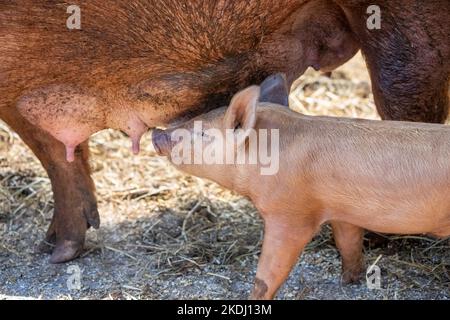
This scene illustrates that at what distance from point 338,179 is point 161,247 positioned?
1.14 m

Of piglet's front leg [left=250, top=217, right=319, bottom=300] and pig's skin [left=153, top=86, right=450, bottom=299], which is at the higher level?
pig's skin [left=153, top=86, right=450, bottom=299]

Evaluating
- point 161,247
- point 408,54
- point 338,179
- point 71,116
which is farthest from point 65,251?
point 408,54

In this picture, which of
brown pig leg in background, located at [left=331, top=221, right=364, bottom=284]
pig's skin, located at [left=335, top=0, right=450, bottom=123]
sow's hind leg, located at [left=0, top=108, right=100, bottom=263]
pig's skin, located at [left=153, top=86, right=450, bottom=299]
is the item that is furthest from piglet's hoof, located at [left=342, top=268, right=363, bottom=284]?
sow's hind leg, located at [left=0, top=108, right=100, bottom=263]

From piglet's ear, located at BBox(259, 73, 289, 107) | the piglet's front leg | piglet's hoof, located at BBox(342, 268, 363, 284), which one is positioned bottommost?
piglet's hoof, located at BBox(342, 268, 363, 284)

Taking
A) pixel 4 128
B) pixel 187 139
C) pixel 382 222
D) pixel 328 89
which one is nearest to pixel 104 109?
pixel 187 139

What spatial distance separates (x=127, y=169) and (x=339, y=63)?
4.49ft

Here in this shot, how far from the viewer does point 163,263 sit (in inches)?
156

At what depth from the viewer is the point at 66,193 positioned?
403 centimetres

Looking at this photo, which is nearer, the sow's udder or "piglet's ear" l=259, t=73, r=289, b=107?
"piglet's ear" l=259, t=73, r=289, b=107

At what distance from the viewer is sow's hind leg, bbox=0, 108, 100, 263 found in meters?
3.99

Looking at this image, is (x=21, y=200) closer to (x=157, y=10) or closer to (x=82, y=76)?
(x=82, y=76)

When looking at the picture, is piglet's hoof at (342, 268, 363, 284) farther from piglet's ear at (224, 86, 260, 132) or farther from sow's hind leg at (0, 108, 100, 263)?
sow's hind leg at (0, 108, 100, 263)

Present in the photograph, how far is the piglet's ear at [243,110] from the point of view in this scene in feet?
10.5

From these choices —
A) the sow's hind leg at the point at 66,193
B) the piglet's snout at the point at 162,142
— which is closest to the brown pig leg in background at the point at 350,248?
the piglet's snout at the point at 162,142
